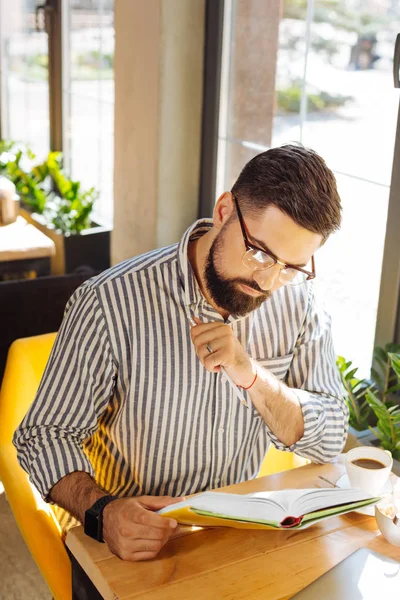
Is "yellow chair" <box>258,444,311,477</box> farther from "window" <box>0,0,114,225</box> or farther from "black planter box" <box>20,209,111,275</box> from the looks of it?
"window" <box>0,0,114,225</box>

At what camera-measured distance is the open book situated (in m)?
1.29

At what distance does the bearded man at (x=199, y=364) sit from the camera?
147cm

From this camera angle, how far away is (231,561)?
51.4 inches

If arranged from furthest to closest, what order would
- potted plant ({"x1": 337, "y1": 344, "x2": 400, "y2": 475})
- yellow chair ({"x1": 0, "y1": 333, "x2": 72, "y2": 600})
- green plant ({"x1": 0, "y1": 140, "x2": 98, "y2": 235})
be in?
green plant ({"x1": 0, "y1": 140, "x2": 98, "y2": 235}) < potted plant ({"x1": 337, "y1": 344, "x2": 400, "y2": 475}) < yellow chair ({"x1": 0, "y1": 333, "x2": 72, "y2": 600})

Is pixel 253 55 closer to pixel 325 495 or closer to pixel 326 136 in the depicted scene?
pixel 326 136

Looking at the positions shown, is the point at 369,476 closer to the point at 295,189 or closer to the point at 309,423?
the point at 309,423

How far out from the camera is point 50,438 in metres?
1.54

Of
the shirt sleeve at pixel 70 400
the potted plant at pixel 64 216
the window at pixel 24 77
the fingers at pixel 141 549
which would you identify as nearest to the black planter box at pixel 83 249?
the potted plant at pixel 64 216

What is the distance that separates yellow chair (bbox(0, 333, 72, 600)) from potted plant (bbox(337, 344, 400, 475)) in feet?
2.88

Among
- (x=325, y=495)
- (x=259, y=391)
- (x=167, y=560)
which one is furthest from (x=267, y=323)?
(x=167, y=560)

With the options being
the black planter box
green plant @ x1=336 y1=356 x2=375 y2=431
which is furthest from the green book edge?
the black planter box

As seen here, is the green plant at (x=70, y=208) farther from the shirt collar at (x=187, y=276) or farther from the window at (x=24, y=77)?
the shirt collar at (x=187, y=276)

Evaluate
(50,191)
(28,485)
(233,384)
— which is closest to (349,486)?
(233,384)

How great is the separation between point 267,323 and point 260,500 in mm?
494
